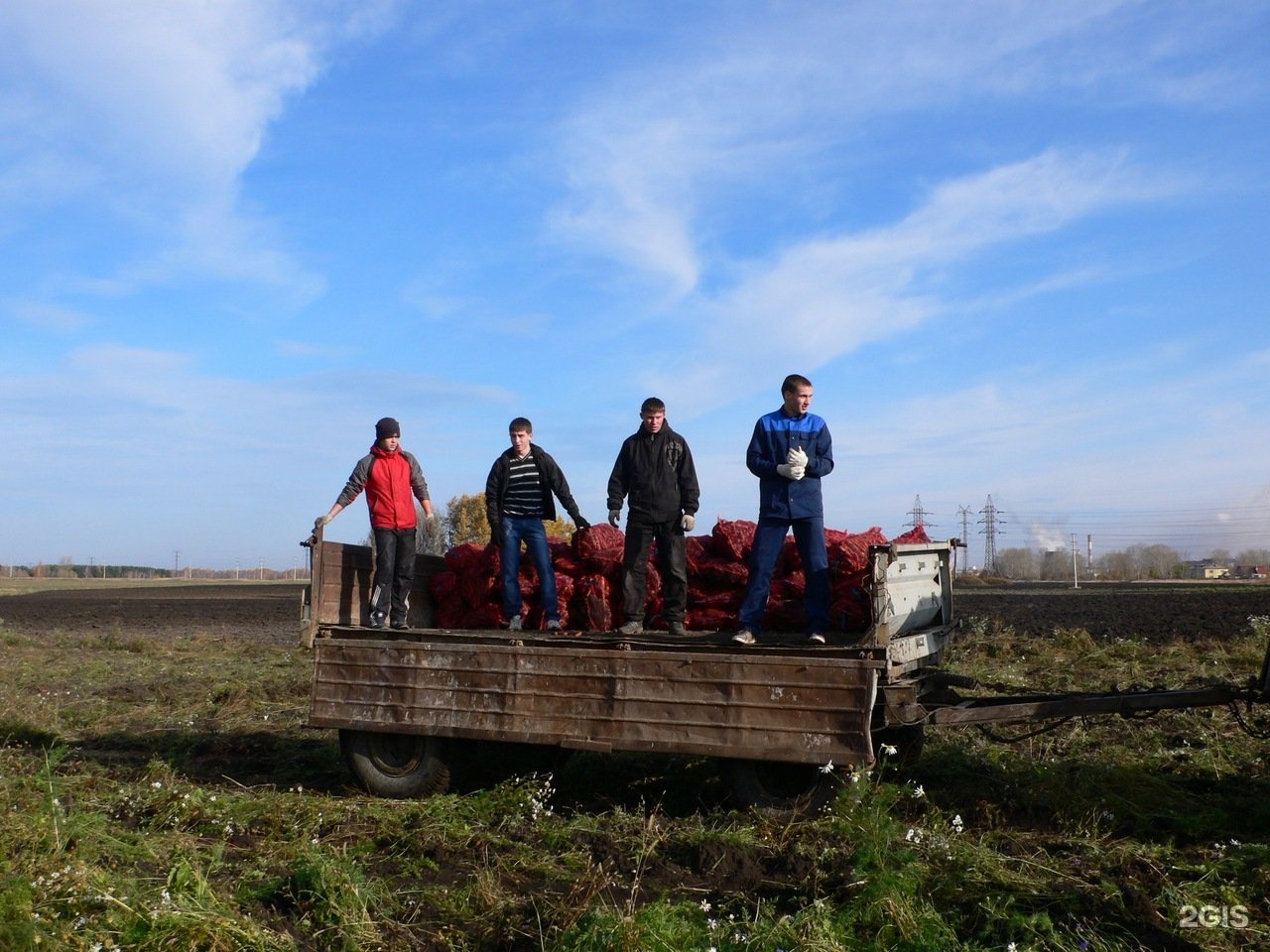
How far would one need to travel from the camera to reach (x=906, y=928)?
462cm

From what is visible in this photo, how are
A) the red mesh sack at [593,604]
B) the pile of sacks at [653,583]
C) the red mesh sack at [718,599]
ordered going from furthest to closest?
the red mesh sack at [593,604] < the red mesh sack at [718,599] < the pile of sacks at [653,583]

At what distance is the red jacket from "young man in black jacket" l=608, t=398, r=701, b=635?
5.42ft

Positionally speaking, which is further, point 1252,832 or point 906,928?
point 1252,832

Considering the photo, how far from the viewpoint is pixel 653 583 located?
8.46 m

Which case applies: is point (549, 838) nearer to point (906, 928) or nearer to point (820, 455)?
point (906, 928)

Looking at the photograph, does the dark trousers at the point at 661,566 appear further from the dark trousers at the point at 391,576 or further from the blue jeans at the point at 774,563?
the dark trousers at the point at 391,576

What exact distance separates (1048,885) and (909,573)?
2.59 meters

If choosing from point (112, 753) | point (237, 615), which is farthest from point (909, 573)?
point (237, 615)

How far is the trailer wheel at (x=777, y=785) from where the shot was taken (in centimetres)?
634

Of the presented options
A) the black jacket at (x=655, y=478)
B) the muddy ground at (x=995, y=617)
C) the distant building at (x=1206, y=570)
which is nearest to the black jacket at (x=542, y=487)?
the black jacket at (x=655, y=478)

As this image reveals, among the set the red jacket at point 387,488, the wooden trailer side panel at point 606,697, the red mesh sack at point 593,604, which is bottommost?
the wooden trailer side panel at point 606,697

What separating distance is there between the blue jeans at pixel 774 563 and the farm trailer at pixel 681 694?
24 centimetres

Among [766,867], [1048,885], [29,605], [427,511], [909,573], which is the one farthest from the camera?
[29,605]

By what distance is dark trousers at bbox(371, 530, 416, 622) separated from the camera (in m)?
8.64
